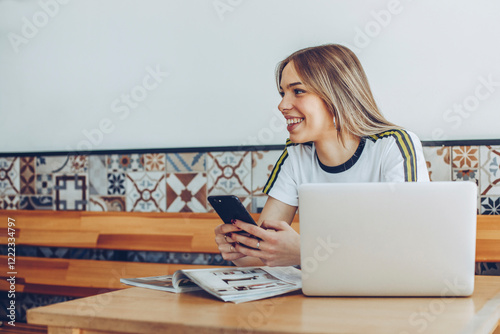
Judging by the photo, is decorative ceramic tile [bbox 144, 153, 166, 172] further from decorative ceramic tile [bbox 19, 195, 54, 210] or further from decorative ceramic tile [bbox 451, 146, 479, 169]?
decorative ceramic tile [bbox 451, 146, 479, 169]

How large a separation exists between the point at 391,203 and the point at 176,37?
179cm

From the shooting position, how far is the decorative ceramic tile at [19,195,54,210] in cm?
273

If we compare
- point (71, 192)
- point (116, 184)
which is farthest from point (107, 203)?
point (71, 192)

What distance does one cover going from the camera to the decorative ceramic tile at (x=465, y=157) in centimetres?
209

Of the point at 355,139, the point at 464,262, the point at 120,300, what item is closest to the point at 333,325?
the point at 464,262

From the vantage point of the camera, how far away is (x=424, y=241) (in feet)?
3.33

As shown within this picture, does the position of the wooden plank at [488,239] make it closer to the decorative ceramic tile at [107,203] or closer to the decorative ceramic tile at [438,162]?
the decorative ceramic tile at [438,162]

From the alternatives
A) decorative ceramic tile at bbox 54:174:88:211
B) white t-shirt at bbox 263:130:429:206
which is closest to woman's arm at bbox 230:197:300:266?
white t-shirt at bbox 263:130:429:206

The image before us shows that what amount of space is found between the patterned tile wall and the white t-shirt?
413 mm

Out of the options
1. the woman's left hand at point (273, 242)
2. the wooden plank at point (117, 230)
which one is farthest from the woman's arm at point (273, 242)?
the wooden plank at point (117, 230)

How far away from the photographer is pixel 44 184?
8.96 ft

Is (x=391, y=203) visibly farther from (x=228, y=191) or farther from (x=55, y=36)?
(x=55, y=36)

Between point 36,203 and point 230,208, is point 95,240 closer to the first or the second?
point 36,203

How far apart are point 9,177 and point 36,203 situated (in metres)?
0.22
